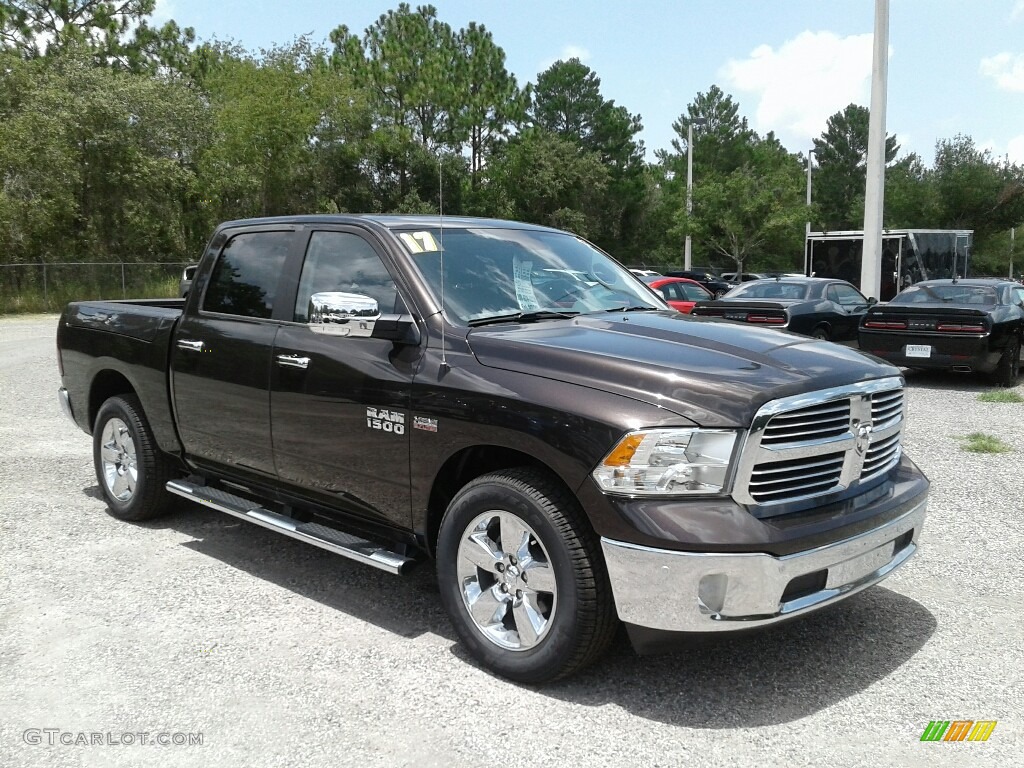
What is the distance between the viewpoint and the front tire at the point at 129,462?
5746 millimetres

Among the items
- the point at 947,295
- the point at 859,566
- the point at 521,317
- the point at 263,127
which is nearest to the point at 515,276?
the point at 521,317

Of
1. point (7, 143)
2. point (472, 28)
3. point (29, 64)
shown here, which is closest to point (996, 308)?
point (7, 143)

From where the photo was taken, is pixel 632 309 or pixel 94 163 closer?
pixel 632 309

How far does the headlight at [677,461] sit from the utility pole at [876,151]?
54.6 ft

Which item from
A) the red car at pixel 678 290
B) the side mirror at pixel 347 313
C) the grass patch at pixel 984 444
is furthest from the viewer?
the red car at pixel 678 290

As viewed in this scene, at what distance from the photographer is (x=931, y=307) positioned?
12.6 m

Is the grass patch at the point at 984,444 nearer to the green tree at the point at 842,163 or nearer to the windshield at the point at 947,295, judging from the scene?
the windshield at the point at 947,295

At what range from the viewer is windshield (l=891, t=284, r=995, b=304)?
13000 millimetres

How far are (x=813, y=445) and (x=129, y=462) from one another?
4.42 m

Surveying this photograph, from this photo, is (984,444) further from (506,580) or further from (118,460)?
(118,460)

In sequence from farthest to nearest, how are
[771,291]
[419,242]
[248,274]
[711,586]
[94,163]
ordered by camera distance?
[94,163]
[771,291]
[248,274]
[419,242]
[711,586]

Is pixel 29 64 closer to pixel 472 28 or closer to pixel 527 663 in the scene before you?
A: pixel 472 28

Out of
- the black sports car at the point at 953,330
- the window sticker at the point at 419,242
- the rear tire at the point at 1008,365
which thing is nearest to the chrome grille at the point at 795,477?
the window sticker at the point at 419,242

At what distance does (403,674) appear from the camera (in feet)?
12.5
